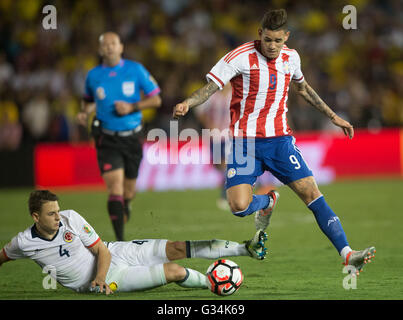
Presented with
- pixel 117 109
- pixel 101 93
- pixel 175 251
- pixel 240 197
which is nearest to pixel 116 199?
pixel 117 109

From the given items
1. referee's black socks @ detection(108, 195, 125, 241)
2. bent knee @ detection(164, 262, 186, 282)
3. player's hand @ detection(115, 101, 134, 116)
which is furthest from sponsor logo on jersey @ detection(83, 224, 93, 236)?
player's hand @ detection(115, 101, 134, 116)

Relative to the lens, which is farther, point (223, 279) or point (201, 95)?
point (201, 95)

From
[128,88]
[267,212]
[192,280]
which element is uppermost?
[128,88]

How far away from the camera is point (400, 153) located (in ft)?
51.3

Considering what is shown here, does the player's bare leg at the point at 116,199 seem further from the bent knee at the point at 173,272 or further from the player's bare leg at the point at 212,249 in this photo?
the bent knee at the point at 173,272

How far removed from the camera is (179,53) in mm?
16844

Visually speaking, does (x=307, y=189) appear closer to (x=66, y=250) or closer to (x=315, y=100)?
(x=315, y=100)

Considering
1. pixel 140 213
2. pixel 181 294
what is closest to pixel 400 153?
pixel 140 213

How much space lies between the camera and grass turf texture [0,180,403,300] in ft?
19.4

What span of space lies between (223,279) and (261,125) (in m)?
1.52

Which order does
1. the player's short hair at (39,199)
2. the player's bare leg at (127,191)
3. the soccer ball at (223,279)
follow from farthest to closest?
the player's bare leg at (127,191)
the soccer ball at (223,279)
the player's short hair at (39,199)

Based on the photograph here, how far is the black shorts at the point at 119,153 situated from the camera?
8.27 m

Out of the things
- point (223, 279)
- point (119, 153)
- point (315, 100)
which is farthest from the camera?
point (119, 153)

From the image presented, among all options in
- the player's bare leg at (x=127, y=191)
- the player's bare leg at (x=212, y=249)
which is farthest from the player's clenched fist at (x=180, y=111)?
the player's bare leg at (x=127, y=191)
